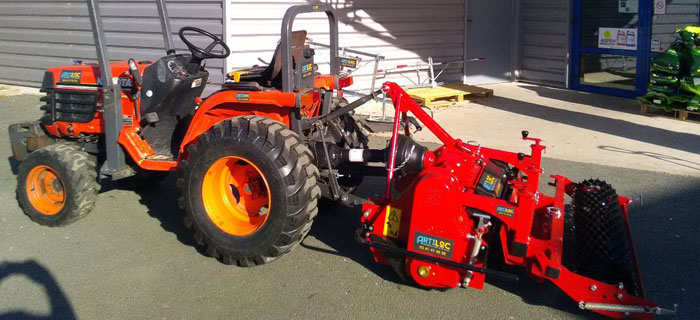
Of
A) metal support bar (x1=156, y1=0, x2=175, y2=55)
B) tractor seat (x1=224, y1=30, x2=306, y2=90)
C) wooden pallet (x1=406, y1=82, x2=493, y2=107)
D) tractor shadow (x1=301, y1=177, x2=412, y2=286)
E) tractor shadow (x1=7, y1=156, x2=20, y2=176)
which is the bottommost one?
tractor shadow (x1=301, y1=177, x2=412, y2=286)

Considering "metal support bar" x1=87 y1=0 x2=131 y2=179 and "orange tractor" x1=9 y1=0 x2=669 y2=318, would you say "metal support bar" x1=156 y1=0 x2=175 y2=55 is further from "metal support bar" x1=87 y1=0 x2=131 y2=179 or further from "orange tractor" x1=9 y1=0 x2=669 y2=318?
"metal support bar" x1=87 y1=0 x2=131 y2=179

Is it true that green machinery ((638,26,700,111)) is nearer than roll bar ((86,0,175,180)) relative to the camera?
No

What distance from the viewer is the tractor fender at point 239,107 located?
492cm

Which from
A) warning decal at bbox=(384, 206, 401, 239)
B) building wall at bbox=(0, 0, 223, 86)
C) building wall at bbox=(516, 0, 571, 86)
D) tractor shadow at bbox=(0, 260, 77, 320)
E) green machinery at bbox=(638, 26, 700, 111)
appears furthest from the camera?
building wall at bbox=(516, 0, 571, 86)

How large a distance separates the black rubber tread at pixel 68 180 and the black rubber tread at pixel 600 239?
381cm

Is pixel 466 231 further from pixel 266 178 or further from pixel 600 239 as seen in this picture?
pixel 266 178

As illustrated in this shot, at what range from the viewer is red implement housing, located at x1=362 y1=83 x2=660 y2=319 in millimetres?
4004

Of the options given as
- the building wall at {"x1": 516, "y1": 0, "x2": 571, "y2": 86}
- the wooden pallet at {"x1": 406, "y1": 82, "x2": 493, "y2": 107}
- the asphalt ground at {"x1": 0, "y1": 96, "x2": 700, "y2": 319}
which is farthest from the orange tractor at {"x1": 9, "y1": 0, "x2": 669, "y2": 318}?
the building wall at {"x1": 516, "y1": 0, "x2": 571, "y2": 86}

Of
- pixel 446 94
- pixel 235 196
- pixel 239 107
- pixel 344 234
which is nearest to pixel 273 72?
pixel 239 107

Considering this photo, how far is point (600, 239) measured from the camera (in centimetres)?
447

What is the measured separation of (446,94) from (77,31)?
6451 mm

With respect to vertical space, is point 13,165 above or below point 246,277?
above

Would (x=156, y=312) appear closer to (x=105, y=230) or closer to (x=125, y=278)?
(x=125, y=278)

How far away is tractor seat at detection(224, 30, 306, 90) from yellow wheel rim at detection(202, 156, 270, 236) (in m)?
0.64
